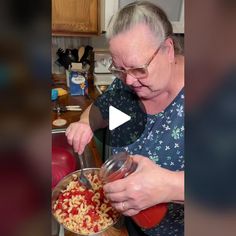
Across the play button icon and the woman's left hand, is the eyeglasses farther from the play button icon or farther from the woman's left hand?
the woman's left hand

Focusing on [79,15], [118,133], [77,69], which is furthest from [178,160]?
[79,15]

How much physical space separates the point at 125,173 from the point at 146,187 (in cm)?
5

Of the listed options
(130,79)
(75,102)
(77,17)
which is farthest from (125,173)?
(77,17)

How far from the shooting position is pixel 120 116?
959 millimetres

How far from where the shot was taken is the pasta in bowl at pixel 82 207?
1.99 feet
